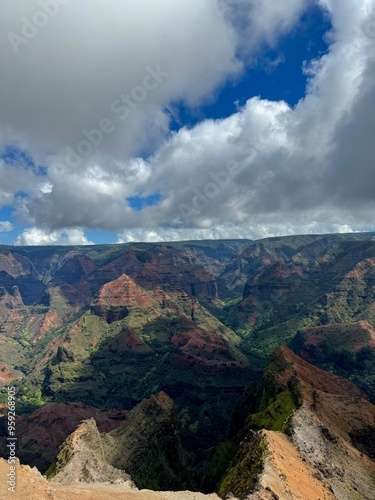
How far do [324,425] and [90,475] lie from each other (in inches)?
1992

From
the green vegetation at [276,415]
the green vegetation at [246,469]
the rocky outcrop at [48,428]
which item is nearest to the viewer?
the green vegetation at [246,469]

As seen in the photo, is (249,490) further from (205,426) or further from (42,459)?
(205,426)

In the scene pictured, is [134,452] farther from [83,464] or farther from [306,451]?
[306,451]

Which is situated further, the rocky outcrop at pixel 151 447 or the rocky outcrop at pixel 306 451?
the rocky outcrop at pixel 151 447

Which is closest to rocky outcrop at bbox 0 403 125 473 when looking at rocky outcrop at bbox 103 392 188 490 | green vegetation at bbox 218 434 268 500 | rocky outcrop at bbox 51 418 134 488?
rocky outcrop at bbox 103 392 188 490

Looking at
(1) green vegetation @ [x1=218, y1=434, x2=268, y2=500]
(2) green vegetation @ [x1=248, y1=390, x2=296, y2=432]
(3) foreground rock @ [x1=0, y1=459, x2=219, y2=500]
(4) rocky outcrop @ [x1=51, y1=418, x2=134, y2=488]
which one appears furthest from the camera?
(2) green vegetation @ [x1=248, y1=390, x2=296, y2=432]

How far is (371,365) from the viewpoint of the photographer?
19888cm

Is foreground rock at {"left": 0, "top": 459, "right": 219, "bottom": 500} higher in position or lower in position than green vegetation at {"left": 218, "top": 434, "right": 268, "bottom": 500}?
higher

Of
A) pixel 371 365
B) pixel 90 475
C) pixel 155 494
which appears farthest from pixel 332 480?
pixel 371 365

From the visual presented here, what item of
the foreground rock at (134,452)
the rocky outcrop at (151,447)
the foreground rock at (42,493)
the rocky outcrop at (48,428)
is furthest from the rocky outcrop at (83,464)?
the rocky outcrop at (48,428)

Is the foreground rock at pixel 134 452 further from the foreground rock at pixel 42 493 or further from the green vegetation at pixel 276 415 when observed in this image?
the foreground rock at pixel 42 493

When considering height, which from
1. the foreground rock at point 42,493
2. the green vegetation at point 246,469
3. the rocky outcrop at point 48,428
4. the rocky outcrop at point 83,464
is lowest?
the rocky outcrop at point 48,428

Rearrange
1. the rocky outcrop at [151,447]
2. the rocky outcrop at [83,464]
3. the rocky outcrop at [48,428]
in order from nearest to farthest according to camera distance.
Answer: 1. the rocky outcrop at [83,464]
2. the rocky outcrop at [151,447]
3. the rocky outcrop at [48,428]

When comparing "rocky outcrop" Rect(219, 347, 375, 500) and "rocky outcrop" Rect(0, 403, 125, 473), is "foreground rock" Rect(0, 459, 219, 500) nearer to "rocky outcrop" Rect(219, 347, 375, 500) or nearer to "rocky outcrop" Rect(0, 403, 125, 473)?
"rocky outcrop" Rect(219, 347, 375, 500)
